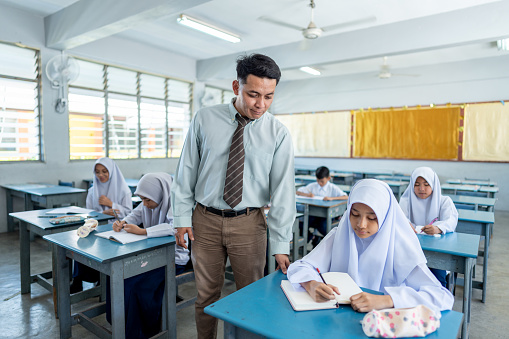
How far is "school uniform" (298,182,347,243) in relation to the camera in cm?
389

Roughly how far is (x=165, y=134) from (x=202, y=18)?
281cm

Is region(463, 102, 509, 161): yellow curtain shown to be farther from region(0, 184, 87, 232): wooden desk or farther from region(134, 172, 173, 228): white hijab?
region(0, 184, 87, 232): wooden desk

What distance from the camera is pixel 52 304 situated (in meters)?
2.54

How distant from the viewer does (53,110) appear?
16.6 feet

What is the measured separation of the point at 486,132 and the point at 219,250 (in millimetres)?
7366

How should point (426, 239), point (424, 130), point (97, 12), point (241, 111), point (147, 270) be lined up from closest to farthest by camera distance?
point (241, 111), point (147, 270), point (426, 239), point (97, 12), point (424, 130)

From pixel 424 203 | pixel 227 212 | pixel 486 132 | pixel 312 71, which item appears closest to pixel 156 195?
pixel 227 212

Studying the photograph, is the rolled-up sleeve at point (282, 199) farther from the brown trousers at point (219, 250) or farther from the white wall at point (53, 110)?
the white wall at point (53, 110)

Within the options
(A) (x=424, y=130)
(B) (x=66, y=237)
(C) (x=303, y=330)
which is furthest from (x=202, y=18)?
(A) (x=424, y=130)

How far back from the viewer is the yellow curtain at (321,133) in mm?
8711

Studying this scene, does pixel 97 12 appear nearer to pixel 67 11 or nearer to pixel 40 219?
pixel 67 11

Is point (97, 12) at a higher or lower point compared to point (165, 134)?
higher

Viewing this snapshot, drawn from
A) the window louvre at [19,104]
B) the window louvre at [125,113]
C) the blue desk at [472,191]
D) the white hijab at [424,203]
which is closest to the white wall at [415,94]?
the blue desk at [472,191]

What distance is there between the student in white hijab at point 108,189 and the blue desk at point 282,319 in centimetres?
244
